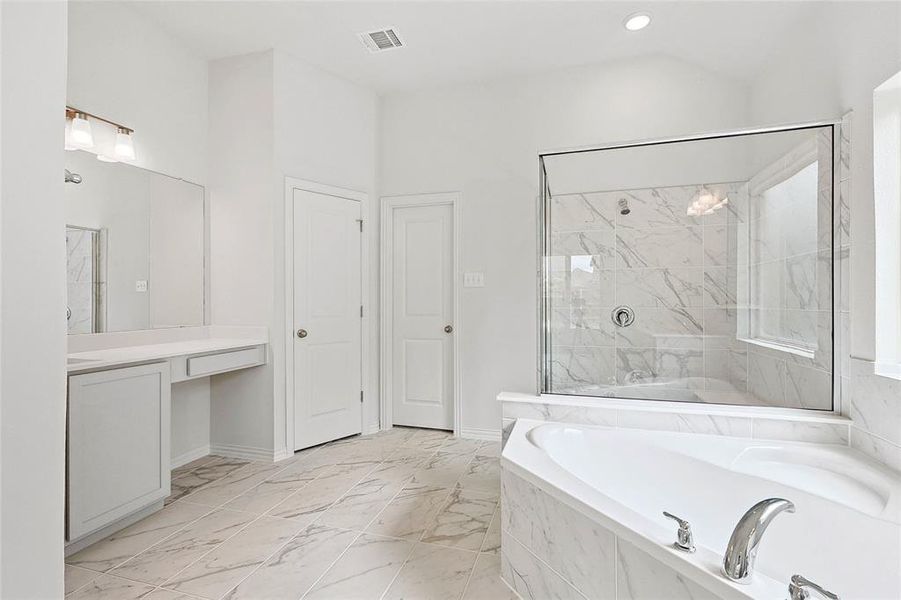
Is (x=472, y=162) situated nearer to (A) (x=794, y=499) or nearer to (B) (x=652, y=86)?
(B) (x=652, y=86)

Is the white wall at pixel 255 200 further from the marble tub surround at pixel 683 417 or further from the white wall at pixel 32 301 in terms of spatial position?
the white wall at pixel 32 301

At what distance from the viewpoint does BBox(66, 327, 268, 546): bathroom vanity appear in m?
1.92

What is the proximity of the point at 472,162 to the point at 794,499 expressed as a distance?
9.34ft

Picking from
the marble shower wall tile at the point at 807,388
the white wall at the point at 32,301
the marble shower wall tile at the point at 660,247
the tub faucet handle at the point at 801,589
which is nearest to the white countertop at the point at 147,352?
the white wall at the point at 32,301

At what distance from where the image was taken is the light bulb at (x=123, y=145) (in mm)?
2686

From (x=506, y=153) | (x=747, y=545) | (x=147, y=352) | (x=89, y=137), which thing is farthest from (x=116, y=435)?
(x=506, y=153)

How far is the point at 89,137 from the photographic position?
2.53m

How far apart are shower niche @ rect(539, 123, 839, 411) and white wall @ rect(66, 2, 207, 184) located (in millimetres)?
2428

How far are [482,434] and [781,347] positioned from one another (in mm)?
2068

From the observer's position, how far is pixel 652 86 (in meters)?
3.23

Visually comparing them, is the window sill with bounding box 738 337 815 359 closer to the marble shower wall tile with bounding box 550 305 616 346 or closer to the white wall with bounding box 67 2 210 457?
the marble shower wall tile with bounding box 550 305 616 346

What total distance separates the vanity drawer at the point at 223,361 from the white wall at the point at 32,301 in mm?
1922

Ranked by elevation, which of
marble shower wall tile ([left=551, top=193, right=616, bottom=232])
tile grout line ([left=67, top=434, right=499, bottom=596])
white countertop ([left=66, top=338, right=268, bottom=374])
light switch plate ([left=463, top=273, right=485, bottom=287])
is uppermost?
marble shower wall tile ([left=551, top=193, right=616, bottom=232])

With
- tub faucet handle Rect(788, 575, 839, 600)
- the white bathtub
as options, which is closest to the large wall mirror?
the white bathtub
